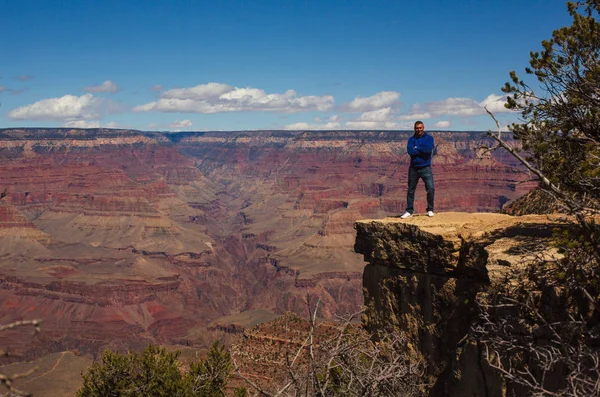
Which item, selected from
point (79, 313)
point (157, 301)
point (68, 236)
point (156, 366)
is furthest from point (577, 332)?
point (68, 236)

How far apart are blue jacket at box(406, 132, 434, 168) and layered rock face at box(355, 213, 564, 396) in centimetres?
163

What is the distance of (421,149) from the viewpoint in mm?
14344

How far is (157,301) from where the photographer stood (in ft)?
422

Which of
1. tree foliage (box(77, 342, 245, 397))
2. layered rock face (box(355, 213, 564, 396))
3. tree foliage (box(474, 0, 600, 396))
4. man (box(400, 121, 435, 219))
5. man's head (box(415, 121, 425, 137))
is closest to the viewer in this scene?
tree foliage (box(474, 0, 600, 396))

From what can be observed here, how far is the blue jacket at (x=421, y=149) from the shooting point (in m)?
14.4

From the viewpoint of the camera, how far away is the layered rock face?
31.3ft

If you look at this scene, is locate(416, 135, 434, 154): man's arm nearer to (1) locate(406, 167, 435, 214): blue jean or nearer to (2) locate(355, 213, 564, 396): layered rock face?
(1) locate(406, 167, 435, 214): blue jean

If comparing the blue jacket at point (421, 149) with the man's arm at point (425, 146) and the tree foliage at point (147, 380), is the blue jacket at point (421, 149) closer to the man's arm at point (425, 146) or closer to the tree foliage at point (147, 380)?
the man's arm at point (425, 146)

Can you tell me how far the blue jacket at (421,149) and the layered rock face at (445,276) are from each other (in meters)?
1.63

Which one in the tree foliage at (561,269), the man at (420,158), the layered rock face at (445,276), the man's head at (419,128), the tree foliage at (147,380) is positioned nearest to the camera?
the tree foliage at (561,269)

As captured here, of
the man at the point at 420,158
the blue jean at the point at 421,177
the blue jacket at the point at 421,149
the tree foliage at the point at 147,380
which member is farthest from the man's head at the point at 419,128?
the tree foliage at the point at 147,380

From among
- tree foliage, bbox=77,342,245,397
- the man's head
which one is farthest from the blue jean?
tree foliage, bbox=77,342,245,397

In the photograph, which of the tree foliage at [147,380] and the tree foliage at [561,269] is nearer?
the tree foliage at [561,269]

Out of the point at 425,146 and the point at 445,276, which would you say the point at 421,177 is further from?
the point at 445,276
